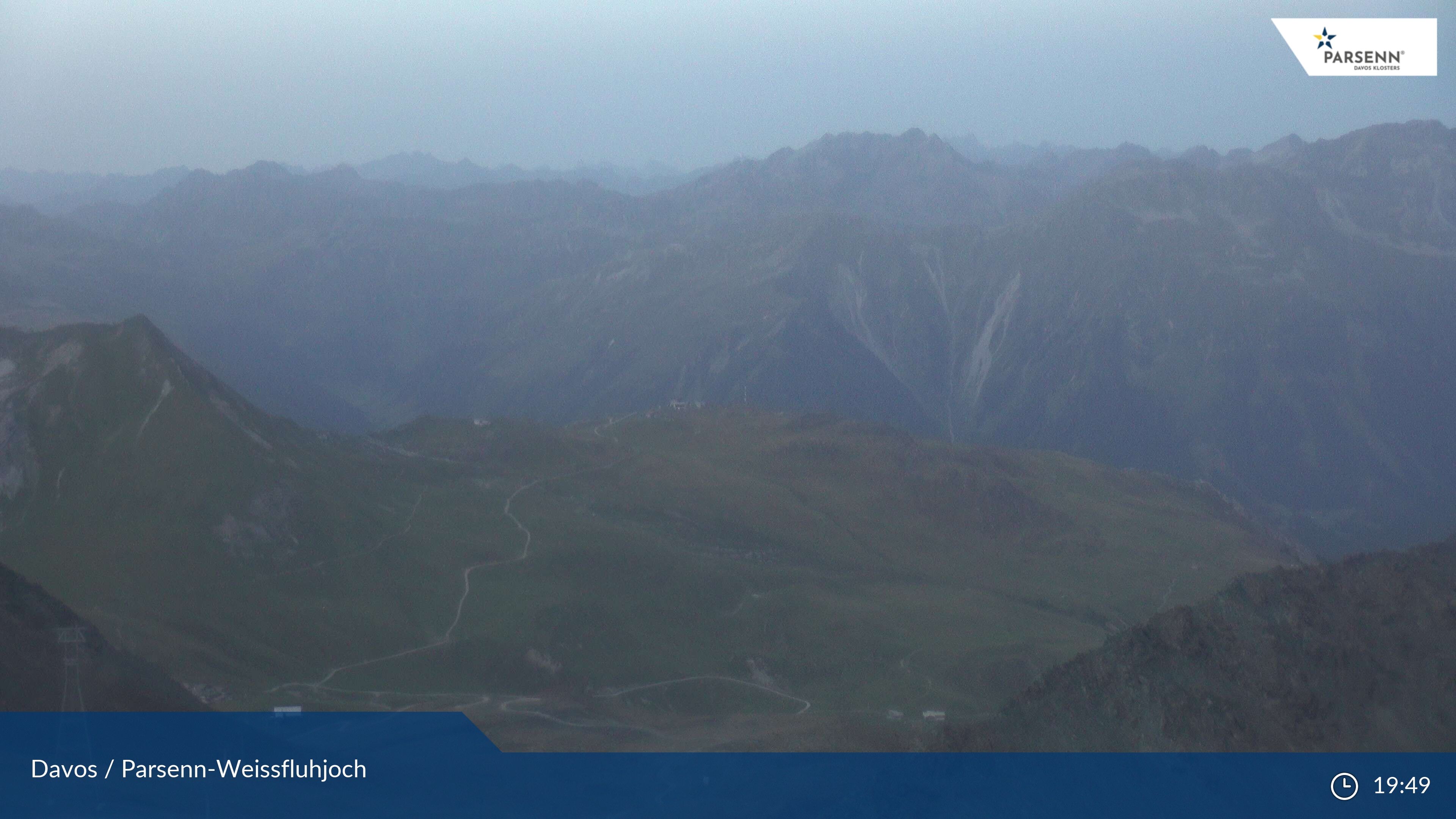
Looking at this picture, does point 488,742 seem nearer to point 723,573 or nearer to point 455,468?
point 723,573

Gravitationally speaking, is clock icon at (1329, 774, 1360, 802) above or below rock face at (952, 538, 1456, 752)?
below

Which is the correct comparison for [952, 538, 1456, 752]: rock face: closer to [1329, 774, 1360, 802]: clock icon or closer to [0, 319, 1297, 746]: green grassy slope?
[1329, 774, 1360, 802]: clock icon
